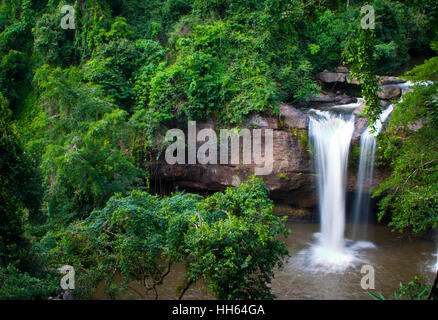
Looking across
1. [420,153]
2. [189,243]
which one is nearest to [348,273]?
[420,153]

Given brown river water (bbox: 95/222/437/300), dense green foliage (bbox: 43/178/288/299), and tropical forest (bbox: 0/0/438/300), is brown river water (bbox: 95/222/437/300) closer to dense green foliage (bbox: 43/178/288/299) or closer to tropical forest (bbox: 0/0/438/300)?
tropical forest (bbox: 0/0/438/300)

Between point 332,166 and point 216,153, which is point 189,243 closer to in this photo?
point 216,153

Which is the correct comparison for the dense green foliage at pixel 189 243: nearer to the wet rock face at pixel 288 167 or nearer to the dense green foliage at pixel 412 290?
the dense green foliage at pixel 412 290

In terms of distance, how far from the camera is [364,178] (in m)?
10.7

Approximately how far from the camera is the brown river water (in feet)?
25.3

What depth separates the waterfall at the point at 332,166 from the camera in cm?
1072

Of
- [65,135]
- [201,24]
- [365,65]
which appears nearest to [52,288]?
[65,135]

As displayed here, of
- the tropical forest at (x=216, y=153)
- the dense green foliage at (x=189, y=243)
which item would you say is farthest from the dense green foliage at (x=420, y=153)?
the dense green foliage at (x=189, y=243)

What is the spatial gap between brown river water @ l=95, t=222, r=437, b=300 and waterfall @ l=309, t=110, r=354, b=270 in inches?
31.0

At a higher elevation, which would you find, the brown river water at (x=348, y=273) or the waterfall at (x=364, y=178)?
the waterfall at (x=364, y=178)

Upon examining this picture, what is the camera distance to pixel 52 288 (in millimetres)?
5207

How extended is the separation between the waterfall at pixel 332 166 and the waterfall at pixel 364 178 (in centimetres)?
50

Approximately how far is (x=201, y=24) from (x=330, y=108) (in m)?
6.90

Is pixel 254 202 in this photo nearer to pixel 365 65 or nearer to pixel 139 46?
pixel 365 65
